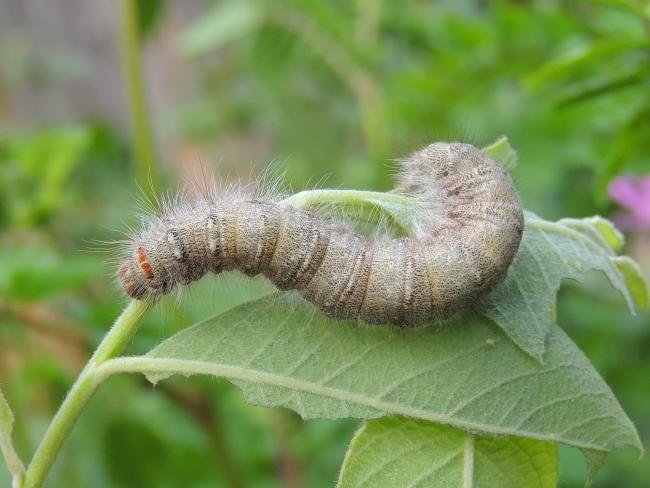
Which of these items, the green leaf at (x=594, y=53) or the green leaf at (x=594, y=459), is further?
the green leaf at (x=594, y=53)

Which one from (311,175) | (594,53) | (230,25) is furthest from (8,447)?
(230,25)

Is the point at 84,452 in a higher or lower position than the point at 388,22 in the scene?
lower

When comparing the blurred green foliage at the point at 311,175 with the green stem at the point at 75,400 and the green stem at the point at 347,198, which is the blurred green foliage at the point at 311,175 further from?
the green stem at the point at 75,400

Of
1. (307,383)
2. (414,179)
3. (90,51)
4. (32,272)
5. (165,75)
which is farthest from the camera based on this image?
(165,75)

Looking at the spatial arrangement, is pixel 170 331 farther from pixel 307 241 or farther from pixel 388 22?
pixel 388 22

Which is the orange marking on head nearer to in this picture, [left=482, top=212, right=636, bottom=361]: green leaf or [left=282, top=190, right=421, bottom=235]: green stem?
[left=282, top=190, right=421, bottom=235]: green stem

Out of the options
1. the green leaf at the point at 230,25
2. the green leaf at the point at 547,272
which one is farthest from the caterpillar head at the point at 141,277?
the green leaf at the point at 230,25

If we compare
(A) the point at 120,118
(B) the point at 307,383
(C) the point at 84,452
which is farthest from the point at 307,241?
(A) the point at 120,118
